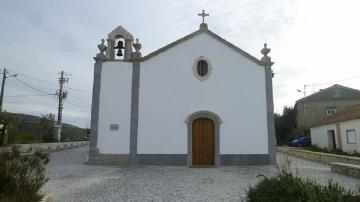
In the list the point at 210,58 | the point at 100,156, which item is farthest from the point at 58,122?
the point at 210,58

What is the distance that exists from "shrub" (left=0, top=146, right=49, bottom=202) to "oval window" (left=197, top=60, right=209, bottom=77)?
887 centimetres

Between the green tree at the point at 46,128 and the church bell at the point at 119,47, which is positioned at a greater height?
the church bell at the point at 119,47

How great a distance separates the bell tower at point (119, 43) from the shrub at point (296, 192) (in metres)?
9.59

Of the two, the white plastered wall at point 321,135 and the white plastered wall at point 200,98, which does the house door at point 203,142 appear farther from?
the white plastered wall at point 321,135

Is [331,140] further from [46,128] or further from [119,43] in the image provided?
[46,128]

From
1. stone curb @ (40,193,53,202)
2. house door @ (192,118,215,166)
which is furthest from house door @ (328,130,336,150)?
stone curb @ (40,193,53,202)

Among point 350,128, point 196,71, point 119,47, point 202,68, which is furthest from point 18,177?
point 350,128

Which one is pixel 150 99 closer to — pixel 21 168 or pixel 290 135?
pixel 21 168

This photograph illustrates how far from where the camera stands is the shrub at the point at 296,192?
14.8 ft

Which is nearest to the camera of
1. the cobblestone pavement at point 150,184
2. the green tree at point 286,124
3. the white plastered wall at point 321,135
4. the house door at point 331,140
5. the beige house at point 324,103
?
the cobblestone pavement at point 150,184

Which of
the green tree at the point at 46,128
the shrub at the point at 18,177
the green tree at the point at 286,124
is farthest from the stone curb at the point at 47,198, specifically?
the green tree at the point at 286,124

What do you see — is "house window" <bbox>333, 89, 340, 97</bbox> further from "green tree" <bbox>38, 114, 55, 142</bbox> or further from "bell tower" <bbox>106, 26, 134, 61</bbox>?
"green tree" <bbox>38, 114, 55, 142</bbox>

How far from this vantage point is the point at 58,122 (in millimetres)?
34781

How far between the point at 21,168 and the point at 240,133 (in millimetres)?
9350
